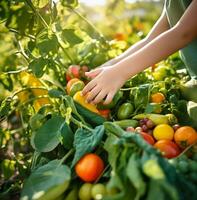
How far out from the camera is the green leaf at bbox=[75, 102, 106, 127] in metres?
1.71

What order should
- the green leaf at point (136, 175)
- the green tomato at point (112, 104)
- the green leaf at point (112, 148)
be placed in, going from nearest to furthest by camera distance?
the green leaf at point (136, 175) → the green leaf at point (112, 148) → the green tomato at point (112, 104)

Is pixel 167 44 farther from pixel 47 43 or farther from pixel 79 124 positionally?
pixel 47 43

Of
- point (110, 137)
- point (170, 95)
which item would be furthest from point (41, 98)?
point (110, 137)

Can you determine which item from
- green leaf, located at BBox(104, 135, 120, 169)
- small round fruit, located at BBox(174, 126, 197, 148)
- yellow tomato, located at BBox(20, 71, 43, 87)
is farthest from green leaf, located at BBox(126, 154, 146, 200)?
yellow tomato, located at BBox(20, 71, 43, 87)

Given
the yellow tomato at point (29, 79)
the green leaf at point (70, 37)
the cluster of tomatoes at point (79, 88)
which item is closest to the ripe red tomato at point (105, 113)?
the cluster of tomatoes at point (79, 88)

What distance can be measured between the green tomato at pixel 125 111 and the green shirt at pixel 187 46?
0.38 meters

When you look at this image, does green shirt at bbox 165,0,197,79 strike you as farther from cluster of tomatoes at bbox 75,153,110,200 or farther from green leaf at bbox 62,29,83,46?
cluster of tomatoes at bbox 75,153,110,200

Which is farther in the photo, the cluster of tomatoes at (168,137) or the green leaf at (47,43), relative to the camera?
the green leaf at (47,43)

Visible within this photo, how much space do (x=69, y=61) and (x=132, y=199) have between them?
126 cm

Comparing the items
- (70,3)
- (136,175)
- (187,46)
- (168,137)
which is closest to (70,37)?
(70,3)

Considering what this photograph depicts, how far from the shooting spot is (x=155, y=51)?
65.0 inches

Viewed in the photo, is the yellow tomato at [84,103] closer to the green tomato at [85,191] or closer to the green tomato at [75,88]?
the green tomato at [75,88]

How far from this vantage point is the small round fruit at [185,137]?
153cm

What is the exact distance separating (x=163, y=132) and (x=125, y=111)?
0.27 metres
